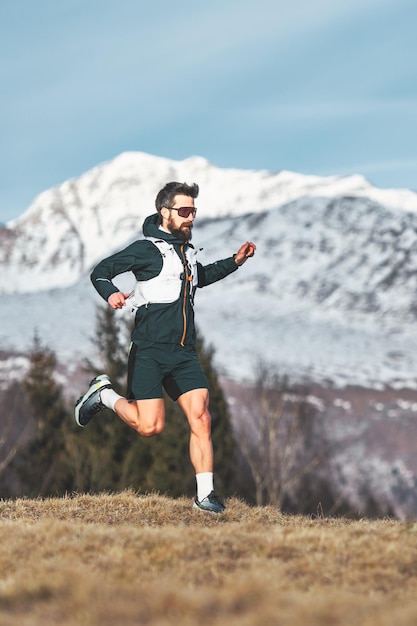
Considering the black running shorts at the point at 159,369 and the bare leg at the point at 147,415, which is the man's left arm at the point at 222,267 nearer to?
the black running shorts at the point at 159,369

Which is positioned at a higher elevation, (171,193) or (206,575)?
(171,193)

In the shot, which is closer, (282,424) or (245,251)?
(245,251)

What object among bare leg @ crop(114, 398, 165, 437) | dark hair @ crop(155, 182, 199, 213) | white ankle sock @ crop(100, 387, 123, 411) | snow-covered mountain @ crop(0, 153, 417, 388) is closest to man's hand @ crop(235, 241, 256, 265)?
dark hair @ crop(155, 182, 199, 213)

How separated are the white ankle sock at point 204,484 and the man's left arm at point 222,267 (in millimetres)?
1756

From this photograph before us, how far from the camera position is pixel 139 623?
15.6ft

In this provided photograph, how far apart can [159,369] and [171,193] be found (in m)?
1.60

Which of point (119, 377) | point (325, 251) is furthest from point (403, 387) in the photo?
point (325, 251)

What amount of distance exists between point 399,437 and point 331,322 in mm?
33927

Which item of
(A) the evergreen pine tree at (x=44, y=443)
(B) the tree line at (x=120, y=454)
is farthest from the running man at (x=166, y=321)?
(A) the evergreen pine tree at (x=44, y=443)

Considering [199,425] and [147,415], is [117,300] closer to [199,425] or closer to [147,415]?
[147,415]

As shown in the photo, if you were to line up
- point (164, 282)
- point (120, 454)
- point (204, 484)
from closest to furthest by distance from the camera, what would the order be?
point (164, 282) < point (204, 484) < point (120, 454)

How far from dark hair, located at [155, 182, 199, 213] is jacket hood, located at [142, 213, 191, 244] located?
0.41 feet

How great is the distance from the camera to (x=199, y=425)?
8.60 meters

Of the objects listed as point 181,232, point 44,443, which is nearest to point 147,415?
point 181,232
